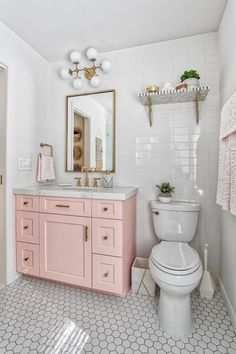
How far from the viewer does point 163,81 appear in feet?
6.35

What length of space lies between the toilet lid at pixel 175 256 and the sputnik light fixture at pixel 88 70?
1.68 meters

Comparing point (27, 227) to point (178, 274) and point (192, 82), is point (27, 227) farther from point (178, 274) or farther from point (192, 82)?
point (192, 82)

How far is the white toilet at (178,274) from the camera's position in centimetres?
121

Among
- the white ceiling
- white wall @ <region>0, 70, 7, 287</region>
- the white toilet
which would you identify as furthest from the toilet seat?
the white ceiling

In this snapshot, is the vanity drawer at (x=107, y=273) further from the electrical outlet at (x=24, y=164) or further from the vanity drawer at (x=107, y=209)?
the electrical outlet at (x=24, y=164)

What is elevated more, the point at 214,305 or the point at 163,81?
the point at 163,81

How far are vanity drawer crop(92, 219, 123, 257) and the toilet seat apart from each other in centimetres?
28

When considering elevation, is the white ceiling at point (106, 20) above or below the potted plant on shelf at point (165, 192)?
above

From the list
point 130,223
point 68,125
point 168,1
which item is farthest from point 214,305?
point 168,1

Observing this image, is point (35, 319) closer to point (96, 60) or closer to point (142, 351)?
point (142, 351)

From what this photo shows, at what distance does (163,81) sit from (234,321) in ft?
6.60

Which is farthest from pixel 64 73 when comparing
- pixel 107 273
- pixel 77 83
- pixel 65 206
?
pixel 107 273

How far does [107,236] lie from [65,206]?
0.43 meters

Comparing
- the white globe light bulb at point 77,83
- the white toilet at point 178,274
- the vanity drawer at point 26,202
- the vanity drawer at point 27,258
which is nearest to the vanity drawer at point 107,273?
the white toilet at point 178,274
